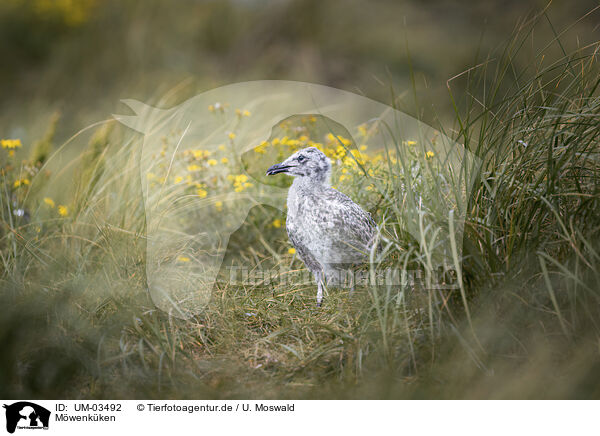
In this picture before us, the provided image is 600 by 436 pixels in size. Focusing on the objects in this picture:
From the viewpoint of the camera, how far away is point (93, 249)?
2.63m

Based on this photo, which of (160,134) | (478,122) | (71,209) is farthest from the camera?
(71,209)

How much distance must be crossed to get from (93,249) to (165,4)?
313 centimetres

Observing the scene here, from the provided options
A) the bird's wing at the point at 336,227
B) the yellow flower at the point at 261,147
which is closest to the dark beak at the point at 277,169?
the bird's wing at the point at 336,227

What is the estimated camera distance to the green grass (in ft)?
5.91

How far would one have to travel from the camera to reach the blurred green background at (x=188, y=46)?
402cm

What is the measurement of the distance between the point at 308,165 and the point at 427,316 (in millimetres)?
777

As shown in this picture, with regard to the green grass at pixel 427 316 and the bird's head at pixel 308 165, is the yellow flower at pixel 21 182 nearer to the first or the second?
the green grass at pixel 427 316

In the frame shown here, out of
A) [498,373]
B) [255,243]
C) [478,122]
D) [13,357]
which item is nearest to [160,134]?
[255,243]

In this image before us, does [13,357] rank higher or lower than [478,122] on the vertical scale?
lower

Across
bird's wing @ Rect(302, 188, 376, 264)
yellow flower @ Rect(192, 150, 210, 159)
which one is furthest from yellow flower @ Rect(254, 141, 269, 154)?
yellow flower @ Rect(192, 150, 210, 159)

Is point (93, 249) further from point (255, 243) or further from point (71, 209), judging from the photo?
point (255, 243)
